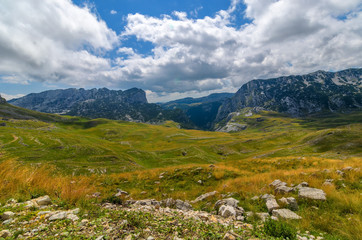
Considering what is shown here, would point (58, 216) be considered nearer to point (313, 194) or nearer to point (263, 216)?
point (263, 216)

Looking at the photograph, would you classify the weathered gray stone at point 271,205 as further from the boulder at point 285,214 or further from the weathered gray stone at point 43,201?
the weathered gray stone at point 43,201

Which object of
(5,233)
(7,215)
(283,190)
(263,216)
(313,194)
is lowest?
(283,190)

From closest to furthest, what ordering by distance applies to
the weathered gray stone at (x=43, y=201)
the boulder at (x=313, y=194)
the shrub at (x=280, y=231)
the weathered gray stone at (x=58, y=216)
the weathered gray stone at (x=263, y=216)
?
the shrub at (x=280, y=231) → the weathered gray stone at (x=58, y=216) → the weathered gray stone at (x=43, y=201) → the weathered gray stone at (x=263, y=216) → the boulder at (x=313, y=194)

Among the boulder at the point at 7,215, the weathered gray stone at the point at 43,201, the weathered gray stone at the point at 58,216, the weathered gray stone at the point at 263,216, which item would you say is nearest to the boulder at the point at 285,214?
the weathered gray stone at the point at 263,216

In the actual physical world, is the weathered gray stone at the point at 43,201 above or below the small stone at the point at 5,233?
below

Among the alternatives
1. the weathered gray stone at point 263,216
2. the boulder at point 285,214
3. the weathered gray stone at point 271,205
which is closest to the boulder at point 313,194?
the weathered gray stone at point 271,205

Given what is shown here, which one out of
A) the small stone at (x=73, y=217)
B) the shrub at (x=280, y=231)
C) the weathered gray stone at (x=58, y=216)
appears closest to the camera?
the shrub at (x=280, y=231)

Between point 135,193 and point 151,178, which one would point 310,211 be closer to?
point 135,193

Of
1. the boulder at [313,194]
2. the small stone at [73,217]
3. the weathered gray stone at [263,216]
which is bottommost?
the weathered gray stone at [263,216]

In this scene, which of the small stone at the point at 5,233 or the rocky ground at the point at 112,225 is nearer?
the small stone at the point at 5,233

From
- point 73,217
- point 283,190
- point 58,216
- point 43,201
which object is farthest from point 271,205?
point 43,201

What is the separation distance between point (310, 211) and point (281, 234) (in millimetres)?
3492

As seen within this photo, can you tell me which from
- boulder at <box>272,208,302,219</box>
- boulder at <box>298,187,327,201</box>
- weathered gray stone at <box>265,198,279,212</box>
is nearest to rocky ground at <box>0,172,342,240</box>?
boulder at <box>272,208,302,219</box>

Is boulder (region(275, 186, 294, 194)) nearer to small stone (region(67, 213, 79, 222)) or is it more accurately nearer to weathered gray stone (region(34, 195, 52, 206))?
small stone (region(67, 213, 79, 222))
